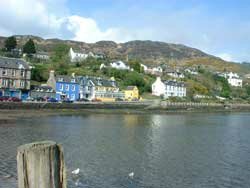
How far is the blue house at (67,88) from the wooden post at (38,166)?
81410 millimetres

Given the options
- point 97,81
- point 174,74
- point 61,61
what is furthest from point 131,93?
point 174,74

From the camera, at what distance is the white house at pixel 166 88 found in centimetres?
11531

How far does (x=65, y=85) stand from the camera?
87625mm

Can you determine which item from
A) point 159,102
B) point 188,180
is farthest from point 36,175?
point 159,102

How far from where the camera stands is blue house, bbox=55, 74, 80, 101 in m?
85.6

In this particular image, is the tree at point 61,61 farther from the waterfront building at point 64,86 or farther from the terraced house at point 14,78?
the terraced house at point 14,78

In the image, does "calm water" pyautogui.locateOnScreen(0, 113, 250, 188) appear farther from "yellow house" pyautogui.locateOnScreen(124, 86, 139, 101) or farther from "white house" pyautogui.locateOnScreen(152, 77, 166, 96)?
"white house" pyautogui.locateOnScreen(152, 77, 166, 96)

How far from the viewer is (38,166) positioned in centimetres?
282

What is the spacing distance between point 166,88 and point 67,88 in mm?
37417

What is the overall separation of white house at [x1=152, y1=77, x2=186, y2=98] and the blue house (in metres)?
31.2

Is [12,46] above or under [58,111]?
above

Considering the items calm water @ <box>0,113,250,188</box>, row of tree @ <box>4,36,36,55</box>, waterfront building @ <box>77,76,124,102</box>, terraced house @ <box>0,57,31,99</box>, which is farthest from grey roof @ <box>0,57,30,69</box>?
row of tree @ <box>4,36,36,55</box>

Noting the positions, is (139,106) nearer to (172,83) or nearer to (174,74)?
(172,83)

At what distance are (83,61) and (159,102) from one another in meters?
39.5
